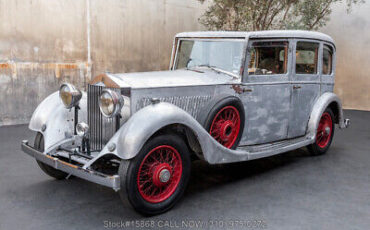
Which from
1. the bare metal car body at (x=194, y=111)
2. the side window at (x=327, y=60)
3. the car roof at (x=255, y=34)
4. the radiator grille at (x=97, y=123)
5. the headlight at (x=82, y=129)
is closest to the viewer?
the bare metal car body at (x=194, y=111)

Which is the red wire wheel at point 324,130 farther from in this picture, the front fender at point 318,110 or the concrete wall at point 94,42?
the concrete wall at point 94,42

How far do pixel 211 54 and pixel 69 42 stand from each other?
4.63 meters

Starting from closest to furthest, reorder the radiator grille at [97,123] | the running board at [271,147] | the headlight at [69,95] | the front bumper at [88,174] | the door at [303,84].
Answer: the front bumper at [88,174]
the radiator grille at [97,123]
the headlight at [69,95]
the running board at [271,147]
the door at [303,84]

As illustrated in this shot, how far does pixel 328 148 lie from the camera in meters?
5.61

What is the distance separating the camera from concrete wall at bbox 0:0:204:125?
7348mm

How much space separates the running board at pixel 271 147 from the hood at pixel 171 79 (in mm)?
804

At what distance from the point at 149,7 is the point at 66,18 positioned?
7.52ft

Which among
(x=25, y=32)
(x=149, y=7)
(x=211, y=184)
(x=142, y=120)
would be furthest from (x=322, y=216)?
(x=149, y=7)

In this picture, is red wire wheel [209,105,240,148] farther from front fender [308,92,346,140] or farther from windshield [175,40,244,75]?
front fender [308,92,346,140]

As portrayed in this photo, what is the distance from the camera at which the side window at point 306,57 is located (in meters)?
4.75

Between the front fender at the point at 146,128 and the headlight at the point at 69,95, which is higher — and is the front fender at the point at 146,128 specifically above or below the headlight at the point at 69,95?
below

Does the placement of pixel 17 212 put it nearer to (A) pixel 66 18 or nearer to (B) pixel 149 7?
(A) pixel 66 18

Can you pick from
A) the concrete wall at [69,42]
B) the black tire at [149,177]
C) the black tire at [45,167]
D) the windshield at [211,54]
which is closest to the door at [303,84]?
the windshield at [211,54]

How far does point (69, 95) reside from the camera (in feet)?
12.4
